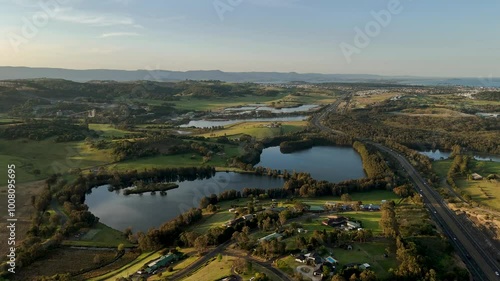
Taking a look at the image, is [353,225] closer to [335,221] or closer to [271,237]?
[335,221]

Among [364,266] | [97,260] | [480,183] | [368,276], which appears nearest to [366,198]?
[480,183]

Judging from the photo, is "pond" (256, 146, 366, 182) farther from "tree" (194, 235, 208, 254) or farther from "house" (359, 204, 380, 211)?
"tree" (194, 235, 208, 254)

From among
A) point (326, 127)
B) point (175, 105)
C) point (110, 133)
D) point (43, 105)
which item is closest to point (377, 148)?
point (326, 127)

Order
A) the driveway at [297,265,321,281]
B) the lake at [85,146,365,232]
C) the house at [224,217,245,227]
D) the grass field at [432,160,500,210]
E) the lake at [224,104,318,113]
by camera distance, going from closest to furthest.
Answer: the driveway at [297,265,321,281] < the house at [224,217,245,227] < the lake at [85,146,365,232] < the grass field at [432,160,500,210] < the lake at [224,104,318,113]

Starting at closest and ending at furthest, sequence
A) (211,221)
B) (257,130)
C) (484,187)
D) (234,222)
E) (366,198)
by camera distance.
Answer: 1. (234,222)
2. (211,221)
3. (366,198)
4. (484,187)
5. (257,130)

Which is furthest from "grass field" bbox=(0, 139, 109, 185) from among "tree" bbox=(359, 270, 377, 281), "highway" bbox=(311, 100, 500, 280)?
"highway" bbox=(311, 100, 500, 280)

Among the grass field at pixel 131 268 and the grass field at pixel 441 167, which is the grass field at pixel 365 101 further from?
the grass field at pixel 131 268
